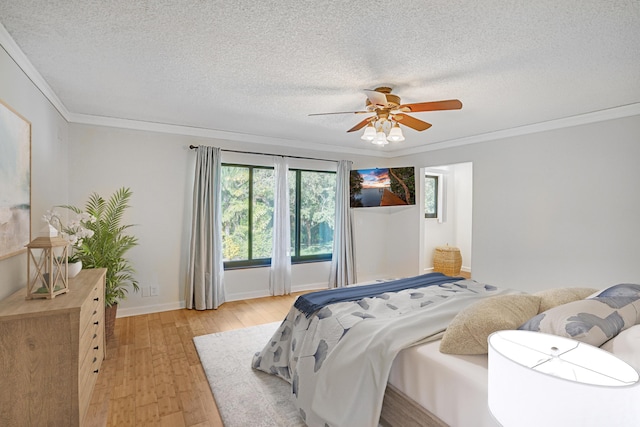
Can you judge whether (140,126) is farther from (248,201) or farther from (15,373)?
(15,373)

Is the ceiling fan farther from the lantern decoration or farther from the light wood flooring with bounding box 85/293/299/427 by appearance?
the light wood flooring with bounding box 85/293/299/427

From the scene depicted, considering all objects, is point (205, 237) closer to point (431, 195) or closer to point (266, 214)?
point (266, 214)

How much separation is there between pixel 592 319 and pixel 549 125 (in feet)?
11.0

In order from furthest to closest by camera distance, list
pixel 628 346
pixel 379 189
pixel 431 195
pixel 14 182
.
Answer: pixel 431 195 → pixel 379 189 → pixel 14 182 → pixel 628 346

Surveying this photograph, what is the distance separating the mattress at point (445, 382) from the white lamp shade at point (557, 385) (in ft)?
1.69

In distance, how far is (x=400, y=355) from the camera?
6.05 feet

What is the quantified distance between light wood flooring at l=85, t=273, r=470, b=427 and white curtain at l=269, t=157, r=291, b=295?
2.48 feet

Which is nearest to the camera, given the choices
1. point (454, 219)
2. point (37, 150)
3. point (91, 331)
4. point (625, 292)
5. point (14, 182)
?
point (625, 292)

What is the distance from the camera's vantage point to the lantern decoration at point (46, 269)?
78.8 inches

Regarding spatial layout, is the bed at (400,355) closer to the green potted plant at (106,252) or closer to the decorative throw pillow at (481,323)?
the decorative throw pillow at (481,323)

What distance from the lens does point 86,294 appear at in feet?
7.11

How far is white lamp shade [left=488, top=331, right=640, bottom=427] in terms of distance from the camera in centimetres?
71

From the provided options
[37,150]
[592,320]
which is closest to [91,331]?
[37,150]

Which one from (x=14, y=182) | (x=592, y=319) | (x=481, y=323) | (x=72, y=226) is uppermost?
(x=14, y=182)
